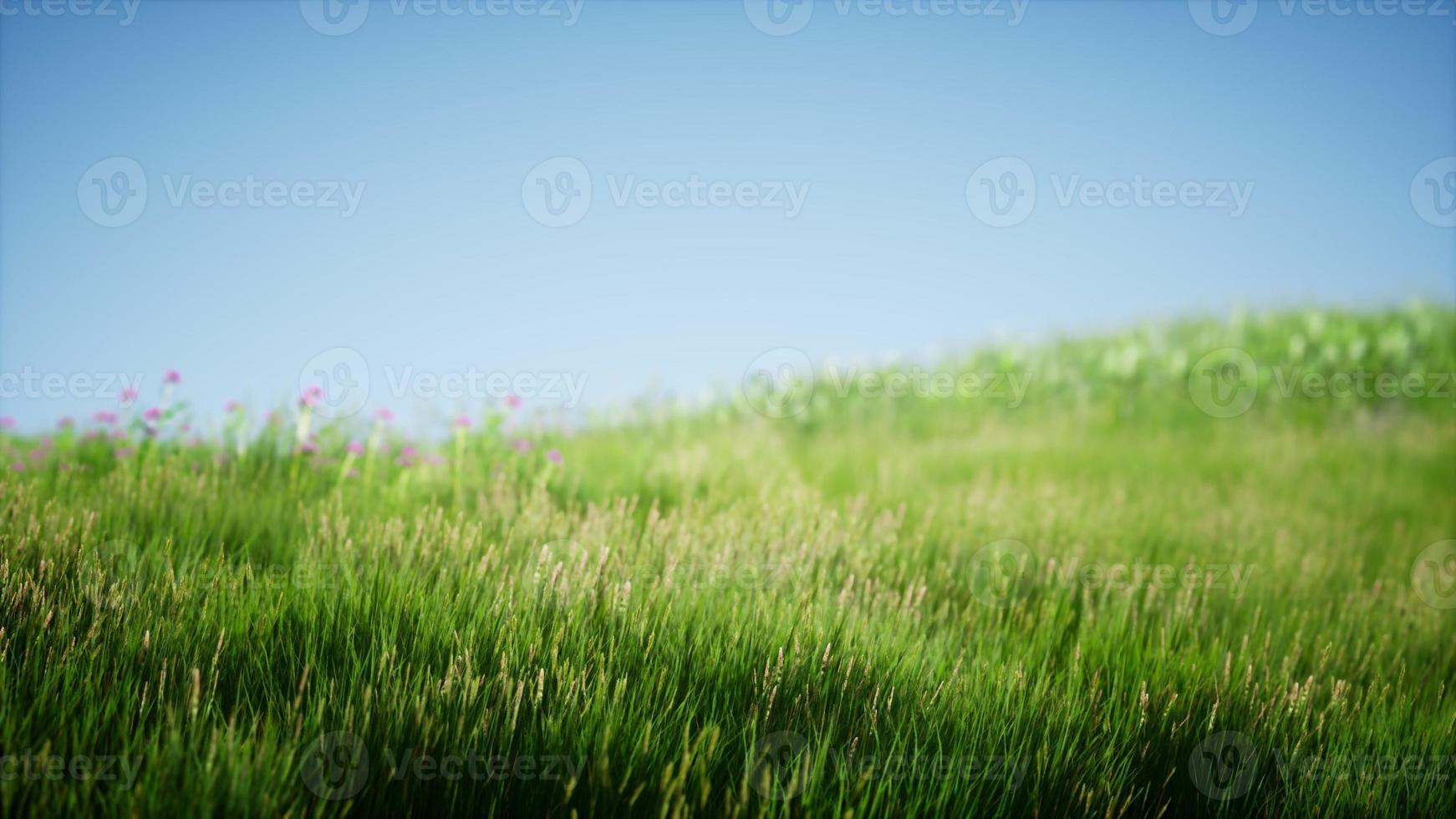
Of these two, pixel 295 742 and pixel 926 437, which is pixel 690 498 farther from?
pixel 926 437

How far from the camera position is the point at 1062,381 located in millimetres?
14070

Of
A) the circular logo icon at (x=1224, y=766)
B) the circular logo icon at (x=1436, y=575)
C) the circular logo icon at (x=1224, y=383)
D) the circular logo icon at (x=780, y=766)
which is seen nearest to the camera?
the circular logo icon at (x=780, y=766)

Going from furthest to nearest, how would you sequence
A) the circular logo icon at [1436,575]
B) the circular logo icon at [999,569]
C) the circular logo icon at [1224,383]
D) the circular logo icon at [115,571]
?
the circular logo icon at [1224,383]
the circular logo icon at [1436,575]
the circular logo icon at [999,569]
the circular logo icon at [115,571]

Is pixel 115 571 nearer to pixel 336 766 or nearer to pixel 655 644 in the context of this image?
pixel 336 766

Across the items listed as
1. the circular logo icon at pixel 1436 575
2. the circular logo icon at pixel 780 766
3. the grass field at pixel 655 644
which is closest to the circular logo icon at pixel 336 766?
the grass field at pixel 655 644

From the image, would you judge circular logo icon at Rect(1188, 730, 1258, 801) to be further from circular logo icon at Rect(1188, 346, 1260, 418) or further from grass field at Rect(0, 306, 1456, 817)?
A: circular logo icon at Rect(1188, 346, 1260, 418)

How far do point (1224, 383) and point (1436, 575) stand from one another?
8469 mm

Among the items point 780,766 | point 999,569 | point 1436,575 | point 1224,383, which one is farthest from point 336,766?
point 1224,383

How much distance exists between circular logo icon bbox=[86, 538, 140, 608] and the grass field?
0.02m

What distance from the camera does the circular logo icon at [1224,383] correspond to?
1245cm

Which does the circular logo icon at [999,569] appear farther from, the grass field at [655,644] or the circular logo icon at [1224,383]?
the circular logo icon at [1224,383]

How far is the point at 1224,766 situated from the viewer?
2771 mm

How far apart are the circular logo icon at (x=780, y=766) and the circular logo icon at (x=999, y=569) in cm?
192

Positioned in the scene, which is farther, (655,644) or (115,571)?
(115,571)
